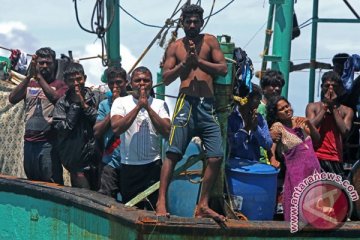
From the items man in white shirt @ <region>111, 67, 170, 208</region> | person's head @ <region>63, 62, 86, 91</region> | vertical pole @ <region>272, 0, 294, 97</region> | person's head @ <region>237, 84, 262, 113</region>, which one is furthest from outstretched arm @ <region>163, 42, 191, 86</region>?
vertical pole @ <region>272, 0, 294, 97</region>

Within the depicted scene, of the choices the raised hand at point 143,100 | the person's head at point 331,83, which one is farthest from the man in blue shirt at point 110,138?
the person's head at point 331,83

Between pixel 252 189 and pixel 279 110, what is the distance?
2.46 feet

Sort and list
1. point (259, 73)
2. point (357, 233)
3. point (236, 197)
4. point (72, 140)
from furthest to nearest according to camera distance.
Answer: point (259, 73), point (72, 140), point (236, 197), point (357, 233)

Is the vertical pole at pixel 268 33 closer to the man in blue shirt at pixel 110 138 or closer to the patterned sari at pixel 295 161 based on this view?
the man in blue shirt at pixel 110 138

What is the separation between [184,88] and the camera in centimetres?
614

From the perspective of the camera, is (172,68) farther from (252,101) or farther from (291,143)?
(291,143)

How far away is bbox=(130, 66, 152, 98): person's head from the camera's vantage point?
22.1 feet

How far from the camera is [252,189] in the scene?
20.8ft

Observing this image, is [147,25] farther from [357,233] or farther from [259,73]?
[357,233]

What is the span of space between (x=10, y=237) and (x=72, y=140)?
1.03 metres

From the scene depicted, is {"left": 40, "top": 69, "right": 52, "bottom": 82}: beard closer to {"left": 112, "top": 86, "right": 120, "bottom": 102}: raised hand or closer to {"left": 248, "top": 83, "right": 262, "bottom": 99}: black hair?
{"left": 112, "top": 86, "right": 120, "bottom": 102}: raised hand

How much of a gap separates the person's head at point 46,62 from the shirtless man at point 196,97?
2.01m

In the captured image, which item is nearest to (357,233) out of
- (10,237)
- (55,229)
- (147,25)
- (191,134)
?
(191,134)

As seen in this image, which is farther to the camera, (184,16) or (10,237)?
(10,237)
